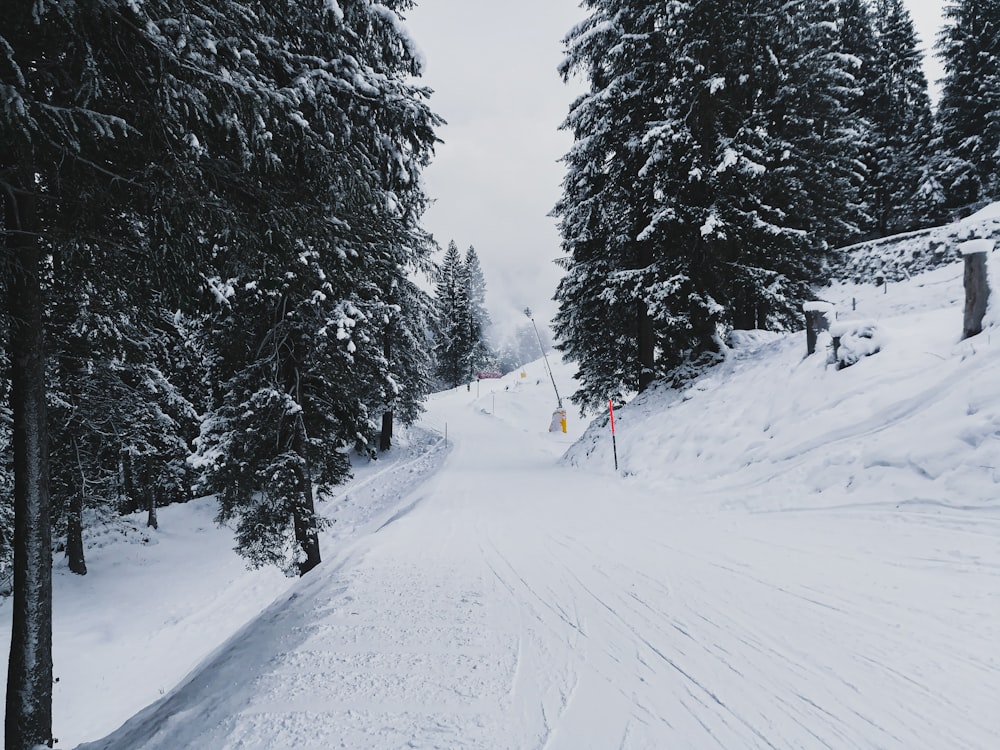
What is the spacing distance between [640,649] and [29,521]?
5.35 metres

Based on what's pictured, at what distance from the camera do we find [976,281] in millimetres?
6520

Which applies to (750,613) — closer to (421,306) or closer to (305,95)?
(305,95)

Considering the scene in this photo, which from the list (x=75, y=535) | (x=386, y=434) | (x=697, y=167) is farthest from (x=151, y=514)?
(x=697, y=167)

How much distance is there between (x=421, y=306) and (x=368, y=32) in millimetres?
14421

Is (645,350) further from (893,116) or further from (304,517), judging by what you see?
(893,116)

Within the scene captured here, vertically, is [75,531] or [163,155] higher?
[163,155]

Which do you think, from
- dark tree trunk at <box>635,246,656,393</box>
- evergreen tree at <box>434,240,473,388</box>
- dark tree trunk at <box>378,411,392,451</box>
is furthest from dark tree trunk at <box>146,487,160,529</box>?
evergreen tree at <box>434,240,473,388</box>

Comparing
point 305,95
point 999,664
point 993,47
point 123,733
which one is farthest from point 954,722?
point 993,47

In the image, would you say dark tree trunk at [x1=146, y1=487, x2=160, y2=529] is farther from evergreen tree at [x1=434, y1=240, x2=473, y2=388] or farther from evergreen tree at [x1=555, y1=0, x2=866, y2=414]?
evergreen tree at [x1=434, y1=240, x2=473, y2=388]

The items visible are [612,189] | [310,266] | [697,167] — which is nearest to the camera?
[310,266]

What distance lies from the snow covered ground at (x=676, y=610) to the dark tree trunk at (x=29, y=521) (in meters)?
0.97

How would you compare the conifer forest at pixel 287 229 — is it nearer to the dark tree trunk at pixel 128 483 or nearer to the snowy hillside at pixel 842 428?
the dark tree trunk at pixel 128 483

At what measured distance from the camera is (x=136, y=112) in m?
3.73

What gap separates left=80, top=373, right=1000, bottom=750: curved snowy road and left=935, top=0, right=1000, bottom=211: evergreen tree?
103ft
